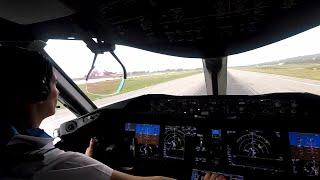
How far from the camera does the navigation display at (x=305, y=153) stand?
6.23ft

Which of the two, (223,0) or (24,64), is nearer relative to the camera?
(24,64)

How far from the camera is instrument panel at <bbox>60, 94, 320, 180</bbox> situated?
78.4 inches

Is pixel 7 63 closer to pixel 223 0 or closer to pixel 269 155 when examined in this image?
pixel 223 0

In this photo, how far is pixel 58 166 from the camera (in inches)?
45.3

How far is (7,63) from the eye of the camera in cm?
121

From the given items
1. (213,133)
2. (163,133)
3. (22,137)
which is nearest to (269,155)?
(213,133)

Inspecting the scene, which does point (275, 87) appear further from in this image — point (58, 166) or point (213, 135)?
point (58, 166)

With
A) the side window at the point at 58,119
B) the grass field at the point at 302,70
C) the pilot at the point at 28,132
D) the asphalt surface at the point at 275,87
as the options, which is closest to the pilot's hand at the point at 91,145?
the side window at the point at 58,119

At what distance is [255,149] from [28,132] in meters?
1.42

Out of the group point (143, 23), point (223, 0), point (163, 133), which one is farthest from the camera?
point (163, 133)

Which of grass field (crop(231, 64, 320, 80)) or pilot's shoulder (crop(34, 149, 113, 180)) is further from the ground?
grass field (crop(231, 64, 320, 80))

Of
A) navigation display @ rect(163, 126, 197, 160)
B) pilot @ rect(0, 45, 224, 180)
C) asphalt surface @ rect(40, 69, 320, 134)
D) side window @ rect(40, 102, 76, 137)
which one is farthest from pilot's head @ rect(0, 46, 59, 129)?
side window @ rect(40, 102, 76, 137)

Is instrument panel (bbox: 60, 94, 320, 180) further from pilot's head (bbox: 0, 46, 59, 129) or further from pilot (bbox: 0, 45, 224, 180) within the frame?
pilot's head (bbox: 0, 46, 59, 129)

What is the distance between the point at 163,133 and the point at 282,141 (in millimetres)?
861
